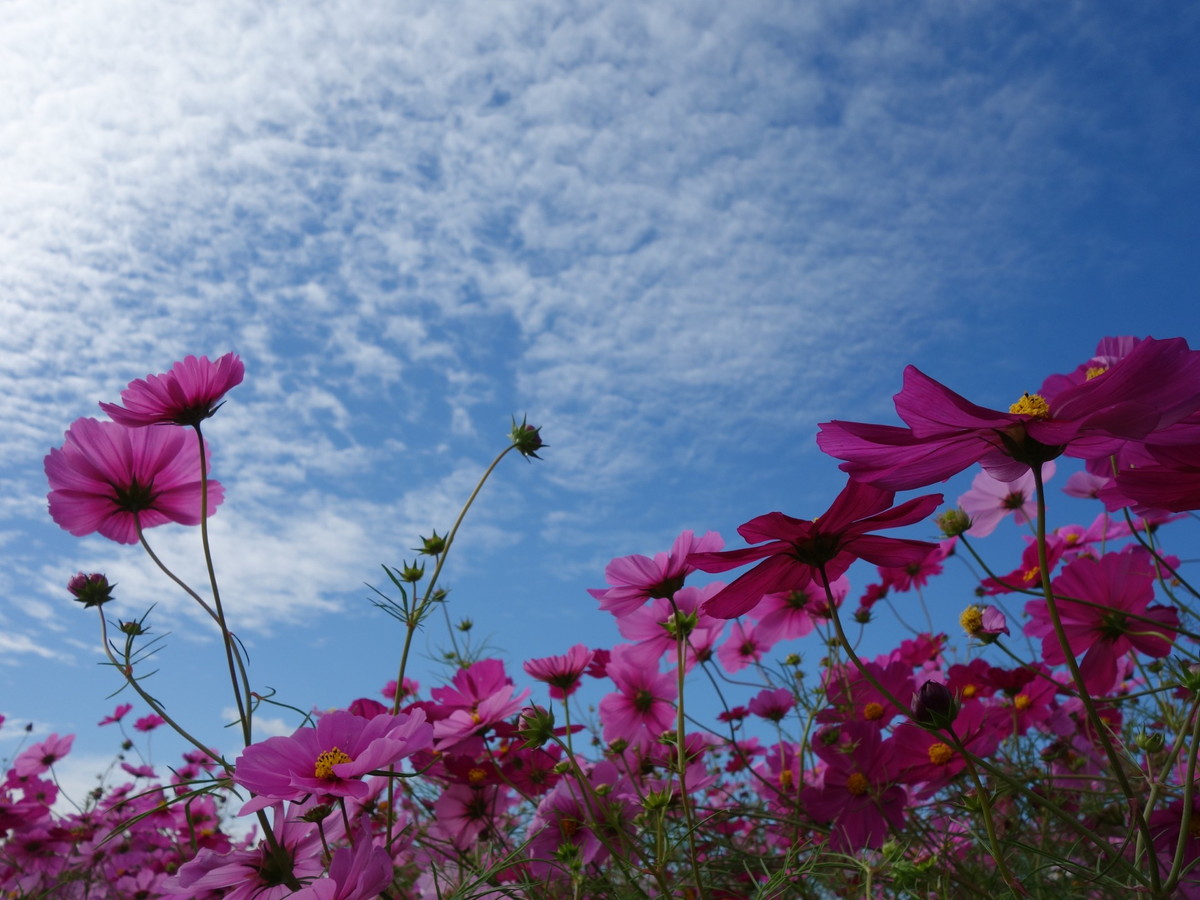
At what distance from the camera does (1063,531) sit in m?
1.95

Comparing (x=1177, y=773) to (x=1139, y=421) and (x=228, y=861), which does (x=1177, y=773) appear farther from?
(x=228, y=861)

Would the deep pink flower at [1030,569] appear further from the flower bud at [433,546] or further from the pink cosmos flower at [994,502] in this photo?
the flower bud at [433,546]

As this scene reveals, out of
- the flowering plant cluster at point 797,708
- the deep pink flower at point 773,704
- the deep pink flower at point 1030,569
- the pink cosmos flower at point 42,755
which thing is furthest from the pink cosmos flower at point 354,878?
the pink cosmos flower at point 42,755

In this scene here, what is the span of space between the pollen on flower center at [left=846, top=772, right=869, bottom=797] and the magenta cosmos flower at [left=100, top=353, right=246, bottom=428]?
0.94 meters

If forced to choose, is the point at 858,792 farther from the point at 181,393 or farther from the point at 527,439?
the point at 181,393

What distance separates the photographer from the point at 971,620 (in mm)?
1005

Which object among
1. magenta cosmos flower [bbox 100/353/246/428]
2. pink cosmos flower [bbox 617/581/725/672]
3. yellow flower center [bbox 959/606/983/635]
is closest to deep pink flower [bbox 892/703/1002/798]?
yellow flower center [bbox 959/606/983/635]

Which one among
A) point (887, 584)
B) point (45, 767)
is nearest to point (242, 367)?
point (887, 584)

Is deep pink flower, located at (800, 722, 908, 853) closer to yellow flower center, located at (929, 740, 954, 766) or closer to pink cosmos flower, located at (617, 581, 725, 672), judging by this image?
yellow flower center, located at (929, 740, 954, 766)

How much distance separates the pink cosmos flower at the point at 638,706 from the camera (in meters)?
1.36

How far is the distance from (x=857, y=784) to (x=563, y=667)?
1.44ft

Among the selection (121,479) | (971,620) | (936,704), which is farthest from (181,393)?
(971,620)

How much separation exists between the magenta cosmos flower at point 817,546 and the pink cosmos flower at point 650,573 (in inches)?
11.4

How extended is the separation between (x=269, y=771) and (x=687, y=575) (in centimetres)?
51
